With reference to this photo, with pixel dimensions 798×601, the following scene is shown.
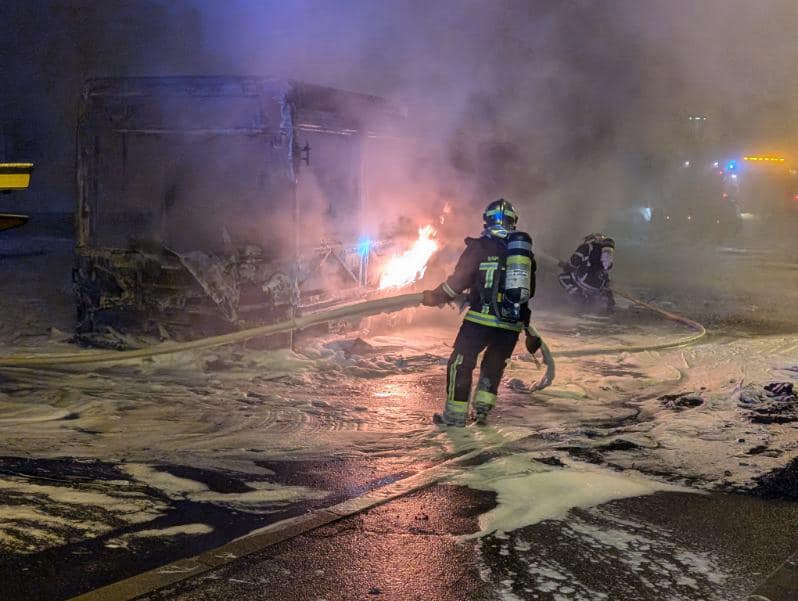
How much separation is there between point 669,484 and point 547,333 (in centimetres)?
493

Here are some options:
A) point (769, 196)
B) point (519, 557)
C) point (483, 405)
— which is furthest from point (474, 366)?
point (769, 196)

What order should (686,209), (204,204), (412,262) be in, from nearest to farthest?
(204,204), (412,262), (686,209)

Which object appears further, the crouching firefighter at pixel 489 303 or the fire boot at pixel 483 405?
the fire boot at pixel 483 405

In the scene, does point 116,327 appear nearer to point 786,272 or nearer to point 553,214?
point 553,214

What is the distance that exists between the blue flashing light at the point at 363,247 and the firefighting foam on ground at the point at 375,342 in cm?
9

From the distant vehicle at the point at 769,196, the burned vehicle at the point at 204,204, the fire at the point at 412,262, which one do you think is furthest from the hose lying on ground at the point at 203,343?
the distant vehicle at the point at 769,196

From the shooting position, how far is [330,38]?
38.5 ft

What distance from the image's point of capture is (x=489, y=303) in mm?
5262

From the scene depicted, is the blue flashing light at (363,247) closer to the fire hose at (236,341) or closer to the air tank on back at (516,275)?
the fire hose at (236,341)

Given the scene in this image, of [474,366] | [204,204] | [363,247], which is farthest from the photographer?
[363,247]

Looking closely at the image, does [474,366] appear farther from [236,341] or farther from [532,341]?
[236,341]

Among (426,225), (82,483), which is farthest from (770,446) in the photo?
(426,225)

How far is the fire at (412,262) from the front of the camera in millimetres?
8953

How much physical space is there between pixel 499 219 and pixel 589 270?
548 cm
